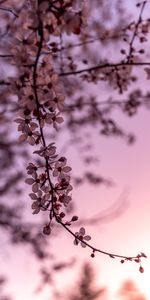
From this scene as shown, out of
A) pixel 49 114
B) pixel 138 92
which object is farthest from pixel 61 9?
pixel 138 92

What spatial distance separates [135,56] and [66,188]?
1.82 m

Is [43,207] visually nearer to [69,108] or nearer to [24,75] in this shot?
[24,75]

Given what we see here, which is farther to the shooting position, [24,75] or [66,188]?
[66,188]

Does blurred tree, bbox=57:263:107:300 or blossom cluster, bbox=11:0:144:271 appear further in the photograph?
blurred tree, bbox=57:263:107:300

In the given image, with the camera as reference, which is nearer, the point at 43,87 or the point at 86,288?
the point at 43,87

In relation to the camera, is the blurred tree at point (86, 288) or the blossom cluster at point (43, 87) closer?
the blossom cluster at point (43, 87)

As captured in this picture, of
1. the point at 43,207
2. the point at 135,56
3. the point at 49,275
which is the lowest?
the point at 43,207

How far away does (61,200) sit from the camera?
2621 mm

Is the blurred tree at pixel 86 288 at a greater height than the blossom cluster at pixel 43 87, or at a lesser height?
greater

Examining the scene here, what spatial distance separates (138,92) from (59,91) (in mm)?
4065

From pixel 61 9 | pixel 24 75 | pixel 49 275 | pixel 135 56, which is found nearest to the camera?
pixel 61 9

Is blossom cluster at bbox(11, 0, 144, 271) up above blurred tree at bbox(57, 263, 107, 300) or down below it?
below

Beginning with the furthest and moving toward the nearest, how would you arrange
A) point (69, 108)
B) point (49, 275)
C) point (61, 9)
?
1. point (49, 275)
2. point (69, 108)
3. point (61, 9)

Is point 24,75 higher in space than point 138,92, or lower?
lower
